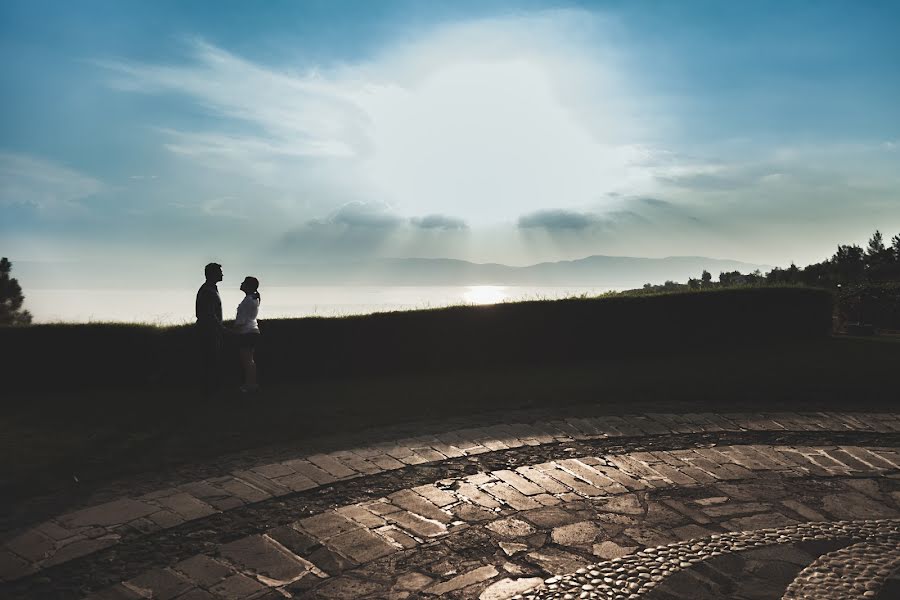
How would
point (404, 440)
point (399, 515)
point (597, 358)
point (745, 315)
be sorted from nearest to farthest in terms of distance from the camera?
1. point (399, 515)
2. point (404, 440)
3. point (597, 358)
4. point (745, 315)

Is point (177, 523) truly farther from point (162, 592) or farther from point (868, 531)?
point (868, 531)

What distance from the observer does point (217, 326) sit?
31.4 ft

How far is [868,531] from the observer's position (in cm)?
453

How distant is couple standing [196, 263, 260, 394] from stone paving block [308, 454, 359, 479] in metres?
4.11

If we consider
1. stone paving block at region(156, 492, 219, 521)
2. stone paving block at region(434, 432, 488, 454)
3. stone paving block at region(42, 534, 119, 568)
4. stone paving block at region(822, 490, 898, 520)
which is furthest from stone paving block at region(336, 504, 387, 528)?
stone paving block at region(822, 490, 898, 520)

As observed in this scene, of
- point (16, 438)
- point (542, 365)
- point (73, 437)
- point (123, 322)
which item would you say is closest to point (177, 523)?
point (73, 437)

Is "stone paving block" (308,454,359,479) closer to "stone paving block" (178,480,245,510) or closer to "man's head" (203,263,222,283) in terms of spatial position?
"stone paving block" (178,480,245,510)

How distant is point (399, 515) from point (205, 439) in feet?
11.5

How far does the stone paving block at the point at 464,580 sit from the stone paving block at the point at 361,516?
1.03 meters

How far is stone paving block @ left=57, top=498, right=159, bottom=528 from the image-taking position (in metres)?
4.71

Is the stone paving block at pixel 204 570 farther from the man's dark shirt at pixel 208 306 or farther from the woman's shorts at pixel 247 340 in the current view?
the woman's shorts at pixel 247 340

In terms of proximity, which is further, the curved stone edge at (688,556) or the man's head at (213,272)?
the man's head at (213,272)

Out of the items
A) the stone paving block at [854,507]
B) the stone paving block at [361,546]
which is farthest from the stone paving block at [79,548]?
the stone paving block at [854,507]

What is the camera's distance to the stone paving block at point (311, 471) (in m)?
5.66
